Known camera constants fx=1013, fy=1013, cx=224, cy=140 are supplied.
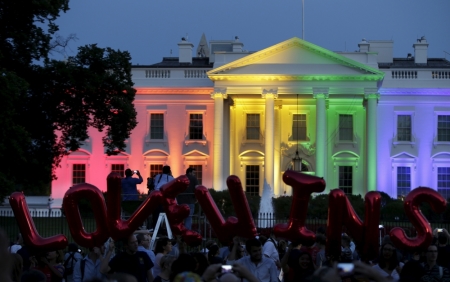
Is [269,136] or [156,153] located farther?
[156,153]

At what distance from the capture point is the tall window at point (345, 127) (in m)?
57.2

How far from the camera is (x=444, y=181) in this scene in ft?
189

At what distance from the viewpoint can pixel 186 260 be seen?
9.68m

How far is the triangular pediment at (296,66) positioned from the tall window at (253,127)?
3.76 meters

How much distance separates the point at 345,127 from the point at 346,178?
2887mm

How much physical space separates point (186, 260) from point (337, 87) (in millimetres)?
45456

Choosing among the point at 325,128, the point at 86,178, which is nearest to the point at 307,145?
the point at 325,128

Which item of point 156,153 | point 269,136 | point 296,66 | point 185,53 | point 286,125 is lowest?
point 156,153

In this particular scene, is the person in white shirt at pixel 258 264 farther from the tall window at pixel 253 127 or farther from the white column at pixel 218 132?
the tall window at pixel 253 127

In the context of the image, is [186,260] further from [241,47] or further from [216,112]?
[241,47]

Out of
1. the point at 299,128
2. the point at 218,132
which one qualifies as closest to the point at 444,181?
the point at 299,128

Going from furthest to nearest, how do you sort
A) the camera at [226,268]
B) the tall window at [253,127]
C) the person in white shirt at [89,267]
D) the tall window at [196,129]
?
the tall window at [196,129], the tall window at [253,127], the person in white shirt at [89,267], the camera at [226,268]

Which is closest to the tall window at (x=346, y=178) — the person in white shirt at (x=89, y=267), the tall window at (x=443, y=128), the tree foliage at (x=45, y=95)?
the tall window at (x=443, y=128)

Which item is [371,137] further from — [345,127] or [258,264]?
[258,264]
